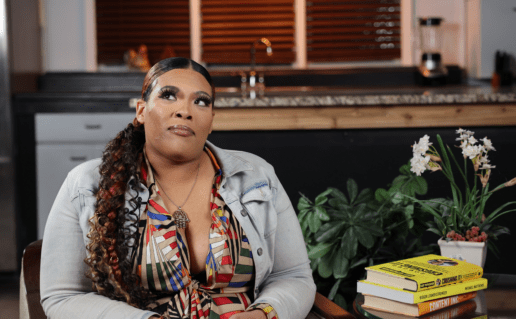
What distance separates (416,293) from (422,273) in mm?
63

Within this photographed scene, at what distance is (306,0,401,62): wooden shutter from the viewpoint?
4.45 m

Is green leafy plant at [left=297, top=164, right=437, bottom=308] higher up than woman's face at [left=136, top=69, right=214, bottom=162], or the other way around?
woman's face at [left=136, top=69, right=214, bottom=162]

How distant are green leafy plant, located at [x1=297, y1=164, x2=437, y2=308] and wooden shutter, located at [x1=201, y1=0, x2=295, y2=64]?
9.17 feet

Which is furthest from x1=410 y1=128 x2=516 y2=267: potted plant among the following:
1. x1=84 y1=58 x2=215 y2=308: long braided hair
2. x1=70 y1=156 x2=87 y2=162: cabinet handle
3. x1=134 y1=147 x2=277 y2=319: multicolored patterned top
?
x1=70 y1=156 x2=87 y2=162: cabinet handle

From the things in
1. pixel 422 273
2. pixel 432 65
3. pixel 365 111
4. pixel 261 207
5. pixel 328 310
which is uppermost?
pixel 432 65

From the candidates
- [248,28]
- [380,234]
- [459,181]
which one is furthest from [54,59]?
[380,234]

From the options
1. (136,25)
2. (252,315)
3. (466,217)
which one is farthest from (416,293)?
(136,25)

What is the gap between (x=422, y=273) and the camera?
1.21 meters

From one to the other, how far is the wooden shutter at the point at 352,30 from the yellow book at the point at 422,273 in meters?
3.37

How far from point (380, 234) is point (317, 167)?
1.33 m

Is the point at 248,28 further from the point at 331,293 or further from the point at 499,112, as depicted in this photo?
the point at 331,293

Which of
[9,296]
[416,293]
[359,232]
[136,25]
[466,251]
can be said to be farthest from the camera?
[136,25]

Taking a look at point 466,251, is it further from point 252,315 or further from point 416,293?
point 252,315

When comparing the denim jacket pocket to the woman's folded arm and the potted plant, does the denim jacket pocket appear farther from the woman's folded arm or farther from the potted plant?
the potted plant
